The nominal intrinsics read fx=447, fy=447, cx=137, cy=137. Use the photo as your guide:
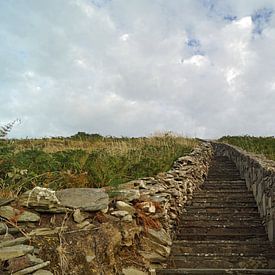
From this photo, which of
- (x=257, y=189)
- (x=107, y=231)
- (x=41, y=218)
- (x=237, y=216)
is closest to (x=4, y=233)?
(x=41, y=218)

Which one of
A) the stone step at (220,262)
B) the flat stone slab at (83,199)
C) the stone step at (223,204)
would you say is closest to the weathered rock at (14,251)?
the flat stone slab at (83,199)

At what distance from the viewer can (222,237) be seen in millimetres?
8062

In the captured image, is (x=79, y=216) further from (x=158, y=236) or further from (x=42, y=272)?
(x=158, y=236)

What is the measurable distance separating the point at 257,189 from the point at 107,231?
565 centimetres

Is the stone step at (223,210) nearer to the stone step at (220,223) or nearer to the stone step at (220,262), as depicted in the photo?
the stone step at (220,223)

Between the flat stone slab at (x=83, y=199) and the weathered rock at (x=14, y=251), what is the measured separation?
1054 mm

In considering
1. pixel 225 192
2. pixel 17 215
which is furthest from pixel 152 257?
pixel 225 192

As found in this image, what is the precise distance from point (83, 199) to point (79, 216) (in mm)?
331

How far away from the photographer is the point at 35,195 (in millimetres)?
4902

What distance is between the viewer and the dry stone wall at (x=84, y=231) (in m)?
4.04

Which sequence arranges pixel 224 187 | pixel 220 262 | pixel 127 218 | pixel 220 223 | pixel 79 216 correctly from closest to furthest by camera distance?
pixel 79 216 < pixel 127 218 < pixel 220 262 < pixel 220 223 < pixel 224 187

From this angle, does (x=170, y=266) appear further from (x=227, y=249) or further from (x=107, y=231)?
(x=107, y=231)

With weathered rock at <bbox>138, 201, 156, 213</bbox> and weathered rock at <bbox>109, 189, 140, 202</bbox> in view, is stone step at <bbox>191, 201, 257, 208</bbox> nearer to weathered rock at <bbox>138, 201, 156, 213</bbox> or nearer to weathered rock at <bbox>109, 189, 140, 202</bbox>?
weathered rock at <bbox>138, 201, 156, 213</bbox>

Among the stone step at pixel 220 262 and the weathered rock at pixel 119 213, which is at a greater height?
the weathered rock at pixel 119 213
